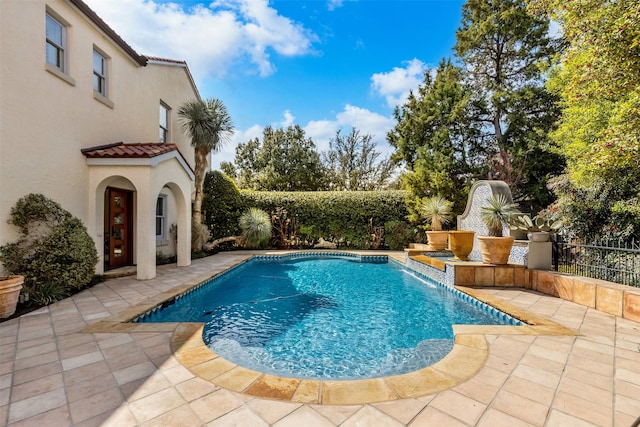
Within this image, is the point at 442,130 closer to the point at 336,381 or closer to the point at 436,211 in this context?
the point at 436,211

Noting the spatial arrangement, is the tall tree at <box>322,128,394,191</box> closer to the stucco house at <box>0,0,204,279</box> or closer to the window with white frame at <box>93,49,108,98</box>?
the stucco house at <box>0,0,204,279</box>

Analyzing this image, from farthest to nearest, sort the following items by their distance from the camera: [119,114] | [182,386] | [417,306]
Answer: [119,114]
[417,306]
[182,386]

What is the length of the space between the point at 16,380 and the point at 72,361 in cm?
48

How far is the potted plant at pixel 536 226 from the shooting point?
7043 mm

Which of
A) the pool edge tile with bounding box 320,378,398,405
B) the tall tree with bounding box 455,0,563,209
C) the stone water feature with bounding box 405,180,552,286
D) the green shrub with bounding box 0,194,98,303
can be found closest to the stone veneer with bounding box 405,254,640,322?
the stone water feature with bounding box 405,180,552,286

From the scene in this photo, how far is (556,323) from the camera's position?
15.3 feet

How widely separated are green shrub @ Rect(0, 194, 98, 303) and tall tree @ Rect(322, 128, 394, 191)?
2512cm

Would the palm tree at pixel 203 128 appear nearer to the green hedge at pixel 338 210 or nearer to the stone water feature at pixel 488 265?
the green hedge at pixel 338 210

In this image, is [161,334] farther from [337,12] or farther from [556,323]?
[337,12]

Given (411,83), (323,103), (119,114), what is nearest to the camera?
(119,114)

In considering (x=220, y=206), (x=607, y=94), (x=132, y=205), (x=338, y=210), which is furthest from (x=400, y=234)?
(x=132, y=205)

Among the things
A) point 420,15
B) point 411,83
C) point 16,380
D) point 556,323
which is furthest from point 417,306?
point 411,83

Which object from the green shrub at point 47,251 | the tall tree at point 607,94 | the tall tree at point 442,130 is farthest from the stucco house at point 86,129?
the tall tree at point 442,130

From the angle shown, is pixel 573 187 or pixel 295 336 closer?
pixel 295 336
